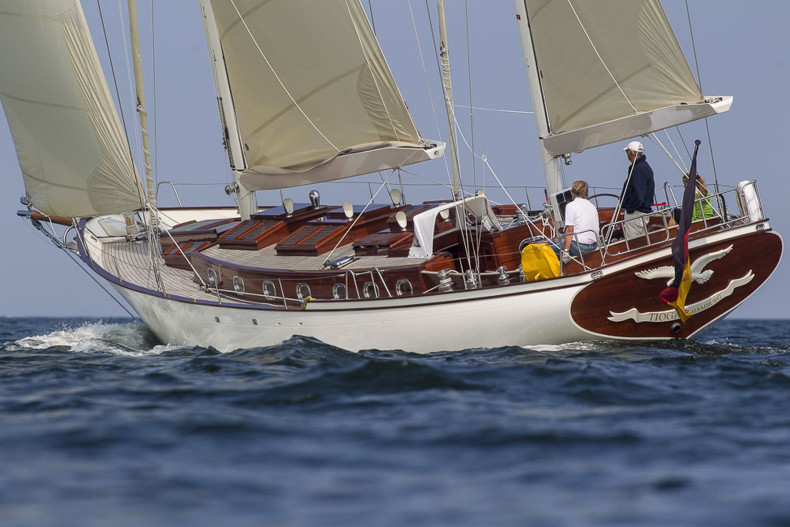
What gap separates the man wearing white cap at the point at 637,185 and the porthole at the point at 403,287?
9.80 feet

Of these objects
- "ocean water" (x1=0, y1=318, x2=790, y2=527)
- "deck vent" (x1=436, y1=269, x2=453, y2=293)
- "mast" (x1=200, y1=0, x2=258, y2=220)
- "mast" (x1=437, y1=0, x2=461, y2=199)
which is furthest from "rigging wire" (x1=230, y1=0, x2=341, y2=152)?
"ocean water" (x1=0, y1=318, x2=790, y2=527)

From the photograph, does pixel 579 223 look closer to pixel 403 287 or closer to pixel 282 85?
pixel 403 287

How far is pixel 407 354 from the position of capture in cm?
1284

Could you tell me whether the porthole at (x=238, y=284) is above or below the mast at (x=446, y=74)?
below

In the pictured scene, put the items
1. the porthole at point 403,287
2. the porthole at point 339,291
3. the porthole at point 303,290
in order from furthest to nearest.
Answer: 1. the porthole at point 303,290
2. the porthole at point 339,291
3. the porthole at point 403,287

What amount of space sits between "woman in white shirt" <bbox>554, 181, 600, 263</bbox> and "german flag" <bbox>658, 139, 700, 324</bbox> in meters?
1.14

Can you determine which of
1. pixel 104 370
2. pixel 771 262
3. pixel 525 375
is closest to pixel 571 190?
pixel 771 262

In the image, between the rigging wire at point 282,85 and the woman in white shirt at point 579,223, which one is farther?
the rigging wire at point 282,85

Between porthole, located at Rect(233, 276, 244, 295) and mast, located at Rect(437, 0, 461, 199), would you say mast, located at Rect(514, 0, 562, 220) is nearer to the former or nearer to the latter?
mast, located at Rect(437, 0, 461, 199)

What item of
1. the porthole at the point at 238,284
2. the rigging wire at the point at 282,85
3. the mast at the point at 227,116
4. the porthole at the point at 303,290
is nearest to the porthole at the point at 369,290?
the porthole at the point at 303,290

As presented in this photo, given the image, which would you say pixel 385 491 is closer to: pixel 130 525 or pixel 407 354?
pixel 130 525

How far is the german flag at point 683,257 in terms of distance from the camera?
1180cm

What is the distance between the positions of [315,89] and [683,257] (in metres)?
6.80

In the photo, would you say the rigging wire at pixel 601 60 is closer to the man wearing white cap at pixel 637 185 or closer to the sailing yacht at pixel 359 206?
the sailing yacht at pixel 359 206
